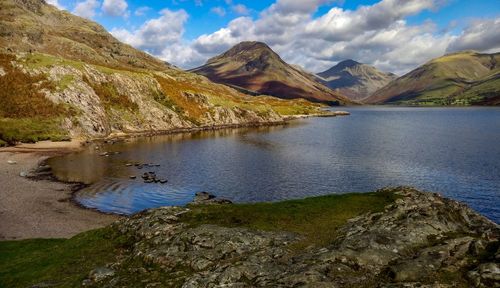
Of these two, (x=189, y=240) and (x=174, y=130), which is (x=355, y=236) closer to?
(x=189, y=240)

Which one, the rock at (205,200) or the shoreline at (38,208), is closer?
the rock at (205,200)

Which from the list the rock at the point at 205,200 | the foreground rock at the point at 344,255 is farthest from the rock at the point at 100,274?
the rock at the point at 205,200

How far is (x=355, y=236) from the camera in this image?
23.9 m

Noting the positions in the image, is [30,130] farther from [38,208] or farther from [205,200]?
[205,200]

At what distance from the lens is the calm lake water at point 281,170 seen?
70.4 meters

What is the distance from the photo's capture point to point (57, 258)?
29.2m

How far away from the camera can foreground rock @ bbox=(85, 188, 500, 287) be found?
62.7 feet

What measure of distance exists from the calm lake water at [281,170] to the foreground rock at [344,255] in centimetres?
3677

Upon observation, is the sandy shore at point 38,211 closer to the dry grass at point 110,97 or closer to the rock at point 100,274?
the rock at point 100,274

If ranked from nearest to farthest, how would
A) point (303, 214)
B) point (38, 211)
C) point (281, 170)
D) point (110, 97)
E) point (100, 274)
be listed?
point (100, 274) → point (303, 214) → point (38, 211) → point (281, 170) → point (110, 97)

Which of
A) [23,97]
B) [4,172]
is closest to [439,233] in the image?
[4,172]

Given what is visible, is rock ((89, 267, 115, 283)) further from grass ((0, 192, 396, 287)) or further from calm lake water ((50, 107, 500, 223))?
calm lake water ((50, 107, 500, 223))

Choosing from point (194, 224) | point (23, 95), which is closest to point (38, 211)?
point (194, 224)

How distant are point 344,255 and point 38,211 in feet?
170
